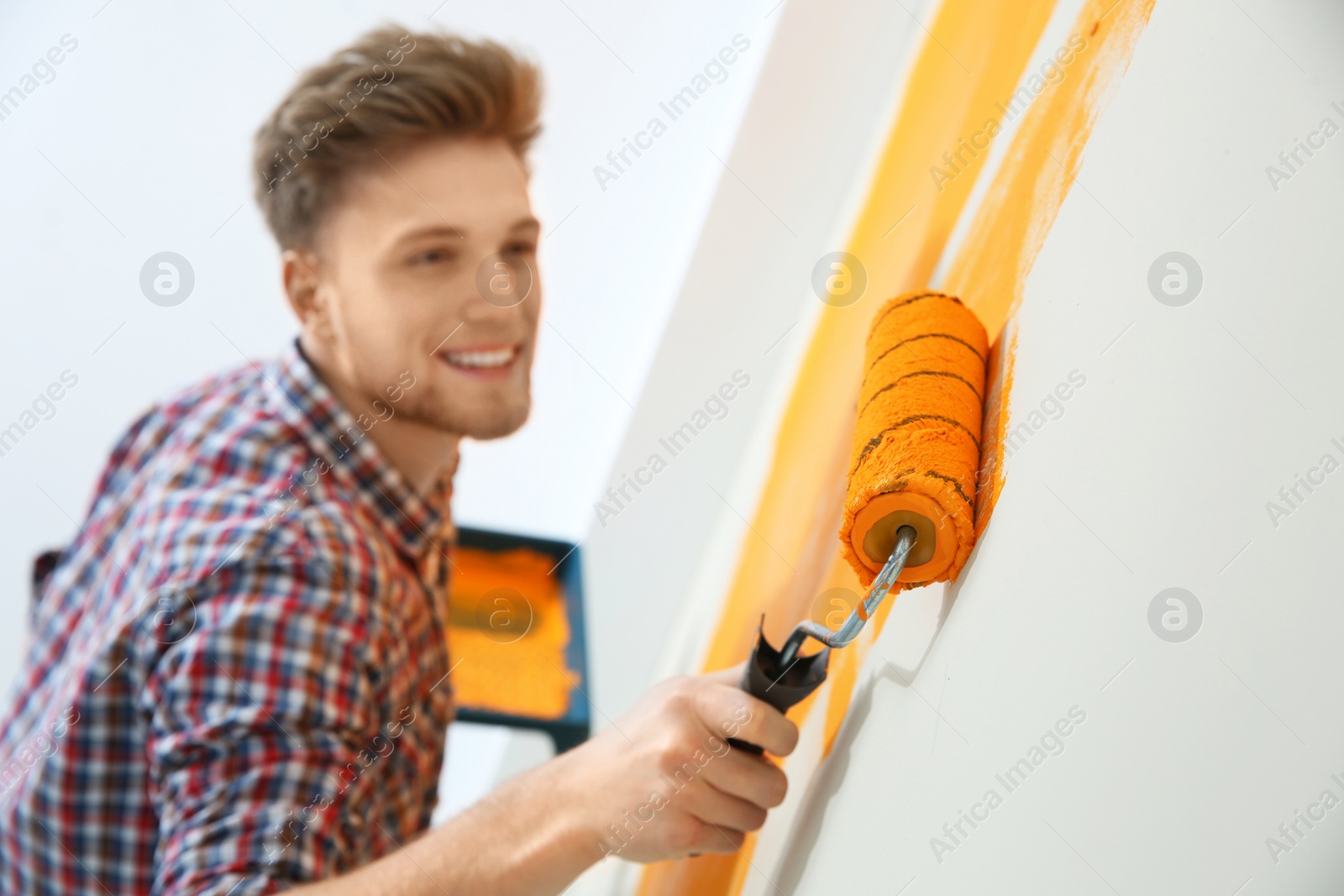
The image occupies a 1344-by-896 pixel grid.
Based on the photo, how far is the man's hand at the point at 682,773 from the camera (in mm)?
599

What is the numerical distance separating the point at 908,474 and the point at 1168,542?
0.14 m

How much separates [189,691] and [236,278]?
1045 mm

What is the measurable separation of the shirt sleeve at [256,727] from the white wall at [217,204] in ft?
2.68

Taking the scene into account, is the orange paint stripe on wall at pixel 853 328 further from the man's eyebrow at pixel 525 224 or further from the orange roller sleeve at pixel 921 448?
the man's eyebrow at pixel 525 224

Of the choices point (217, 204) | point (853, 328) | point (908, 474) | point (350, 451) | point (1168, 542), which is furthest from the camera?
point (217, 204)

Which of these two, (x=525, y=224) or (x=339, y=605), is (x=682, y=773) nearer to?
(x=339, y=605)

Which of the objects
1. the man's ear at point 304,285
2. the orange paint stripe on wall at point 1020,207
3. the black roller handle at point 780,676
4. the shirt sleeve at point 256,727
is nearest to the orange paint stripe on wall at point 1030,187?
the orange paint stripe on wall at point 1020,207

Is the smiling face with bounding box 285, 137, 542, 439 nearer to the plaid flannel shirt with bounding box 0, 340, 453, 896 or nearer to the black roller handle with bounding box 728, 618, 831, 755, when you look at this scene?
the plaid flannel shirt with bounding box 0, 340, 453, 896

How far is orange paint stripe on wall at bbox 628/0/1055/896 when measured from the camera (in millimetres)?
763

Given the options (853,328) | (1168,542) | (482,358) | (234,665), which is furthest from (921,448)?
(482,358)

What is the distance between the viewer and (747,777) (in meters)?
0.62

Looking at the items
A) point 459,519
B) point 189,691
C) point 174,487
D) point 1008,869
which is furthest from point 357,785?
point 459,519

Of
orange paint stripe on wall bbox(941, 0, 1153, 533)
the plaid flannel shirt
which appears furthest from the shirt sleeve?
orange paint stripe on wall bbox(941, 0, 1153, 533)

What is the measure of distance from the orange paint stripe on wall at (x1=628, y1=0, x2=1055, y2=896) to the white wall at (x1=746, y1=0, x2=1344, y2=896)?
0.60 feet
